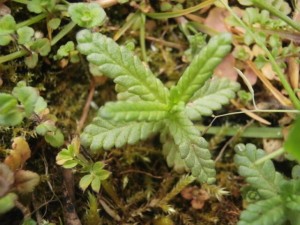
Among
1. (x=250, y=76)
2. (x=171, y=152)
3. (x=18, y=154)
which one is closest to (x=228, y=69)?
(x=250, y=76)

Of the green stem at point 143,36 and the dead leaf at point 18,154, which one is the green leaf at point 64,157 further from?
the green stem at point 143,36

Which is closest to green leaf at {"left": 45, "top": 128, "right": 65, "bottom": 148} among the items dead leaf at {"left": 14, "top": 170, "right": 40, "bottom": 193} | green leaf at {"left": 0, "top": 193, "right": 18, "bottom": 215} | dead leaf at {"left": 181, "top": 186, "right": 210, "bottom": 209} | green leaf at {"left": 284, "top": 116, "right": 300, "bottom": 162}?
dead leaf at {"left": 14, "top": 170, "right": 40, "bottom": 193}

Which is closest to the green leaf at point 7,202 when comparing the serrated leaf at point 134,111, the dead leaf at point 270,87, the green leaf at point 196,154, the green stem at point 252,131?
the serrated leaf at point 134,111

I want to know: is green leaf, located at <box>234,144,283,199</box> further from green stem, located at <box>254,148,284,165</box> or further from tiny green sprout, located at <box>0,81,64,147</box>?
tiny green sprout, located at <box>0,81,64,147</box>

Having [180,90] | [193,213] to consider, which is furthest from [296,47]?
[193,213]

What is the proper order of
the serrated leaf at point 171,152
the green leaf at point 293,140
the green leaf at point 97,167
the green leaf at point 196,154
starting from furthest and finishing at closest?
1. the serrated leaf at point 171,152
2. the green leaf at point 97,167
3. the green leaf at point 196,154
4. the green leaf at point 293,140
